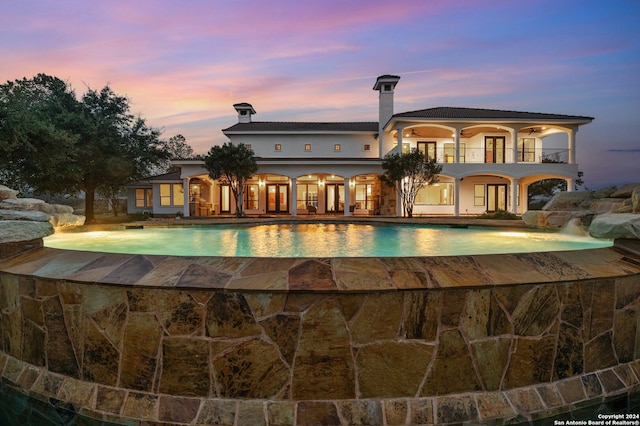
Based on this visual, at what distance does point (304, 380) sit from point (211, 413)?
27.8 inches

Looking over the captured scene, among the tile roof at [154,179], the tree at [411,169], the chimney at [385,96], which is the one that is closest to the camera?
the tree at [411,169]

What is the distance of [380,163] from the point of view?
22422 mm

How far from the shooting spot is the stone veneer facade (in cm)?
251

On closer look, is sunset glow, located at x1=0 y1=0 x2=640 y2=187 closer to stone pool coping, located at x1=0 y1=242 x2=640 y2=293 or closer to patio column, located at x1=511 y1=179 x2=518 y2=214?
patio column, located at x1=511 y1=179 x2=518 y2=214

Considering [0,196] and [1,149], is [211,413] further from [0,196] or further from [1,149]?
[1,149]

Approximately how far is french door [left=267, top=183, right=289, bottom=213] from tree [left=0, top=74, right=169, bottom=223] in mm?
8802

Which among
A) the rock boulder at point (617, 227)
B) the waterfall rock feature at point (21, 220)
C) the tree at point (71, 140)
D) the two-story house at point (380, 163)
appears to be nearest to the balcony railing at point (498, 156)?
the two-story house at point (380, 163)

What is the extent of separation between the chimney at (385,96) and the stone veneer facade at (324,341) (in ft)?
78.6

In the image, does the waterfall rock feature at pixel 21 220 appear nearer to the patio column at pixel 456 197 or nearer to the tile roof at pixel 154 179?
the tile roof at pixel 154 179

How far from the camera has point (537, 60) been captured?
24188 millimetres

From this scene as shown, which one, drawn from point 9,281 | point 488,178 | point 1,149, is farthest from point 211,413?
point 488,178

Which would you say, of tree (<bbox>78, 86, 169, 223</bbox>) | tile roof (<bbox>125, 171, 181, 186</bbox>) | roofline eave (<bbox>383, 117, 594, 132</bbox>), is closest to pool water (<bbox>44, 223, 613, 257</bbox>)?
roofline eave (<bbox>383, 117, 594, 132</bbox>)

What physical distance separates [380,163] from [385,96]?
656 centimetres

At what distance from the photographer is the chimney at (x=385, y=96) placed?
25.6 metres
